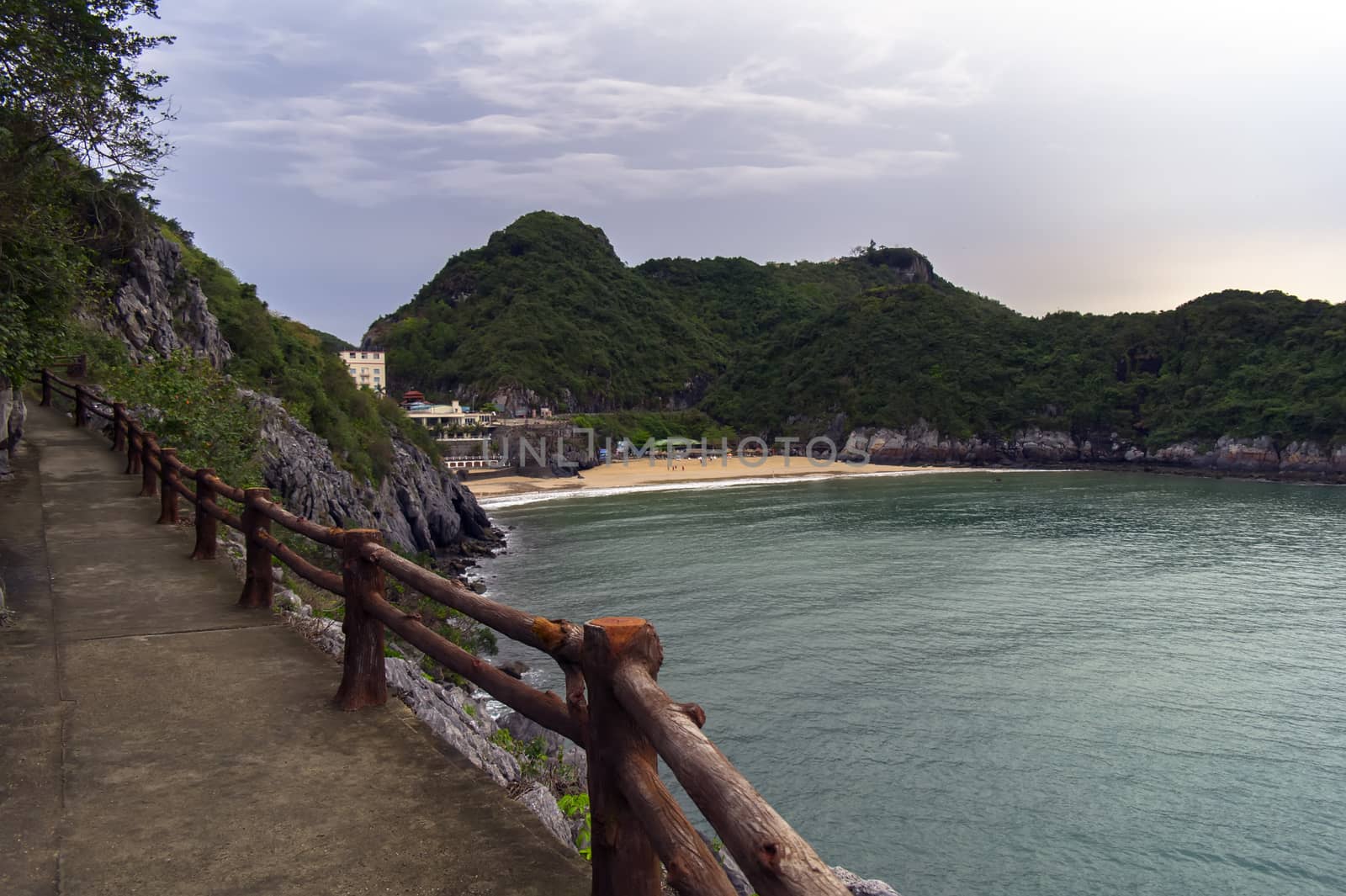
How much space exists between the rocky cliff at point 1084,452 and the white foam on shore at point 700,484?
14.9ft

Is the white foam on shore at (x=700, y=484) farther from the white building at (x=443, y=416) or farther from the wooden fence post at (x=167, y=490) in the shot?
the wooden fence post at (x=167, y=490)

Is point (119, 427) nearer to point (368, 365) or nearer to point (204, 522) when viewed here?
point (204, 522)

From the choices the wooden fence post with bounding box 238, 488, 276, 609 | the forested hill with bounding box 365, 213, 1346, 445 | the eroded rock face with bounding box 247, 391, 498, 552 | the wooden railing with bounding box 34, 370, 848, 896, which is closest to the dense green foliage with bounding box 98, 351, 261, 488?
the eroded rock face with bounding box 247, 391, 498, 552

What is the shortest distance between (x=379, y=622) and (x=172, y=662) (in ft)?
6.49

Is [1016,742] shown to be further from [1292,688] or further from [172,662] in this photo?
[172,662]

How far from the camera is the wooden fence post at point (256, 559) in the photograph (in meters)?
7.02

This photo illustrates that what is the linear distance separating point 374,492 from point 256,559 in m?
25.7

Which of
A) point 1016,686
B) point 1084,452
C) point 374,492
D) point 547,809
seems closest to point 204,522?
point 547,809

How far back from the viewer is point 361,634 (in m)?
4.97

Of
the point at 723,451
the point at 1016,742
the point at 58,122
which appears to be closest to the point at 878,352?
the point at 723,451

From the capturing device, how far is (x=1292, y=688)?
61.8ft

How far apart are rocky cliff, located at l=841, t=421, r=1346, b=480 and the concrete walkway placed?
84.7 meters

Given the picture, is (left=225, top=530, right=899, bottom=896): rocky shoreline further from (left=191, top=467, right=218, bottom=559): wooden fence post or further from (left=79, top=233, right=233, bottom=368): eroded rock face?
(left=79, top=233, right=233, bottom=368): eroded rock face

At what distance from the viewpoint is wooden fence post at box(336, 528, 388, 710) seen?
495cm
